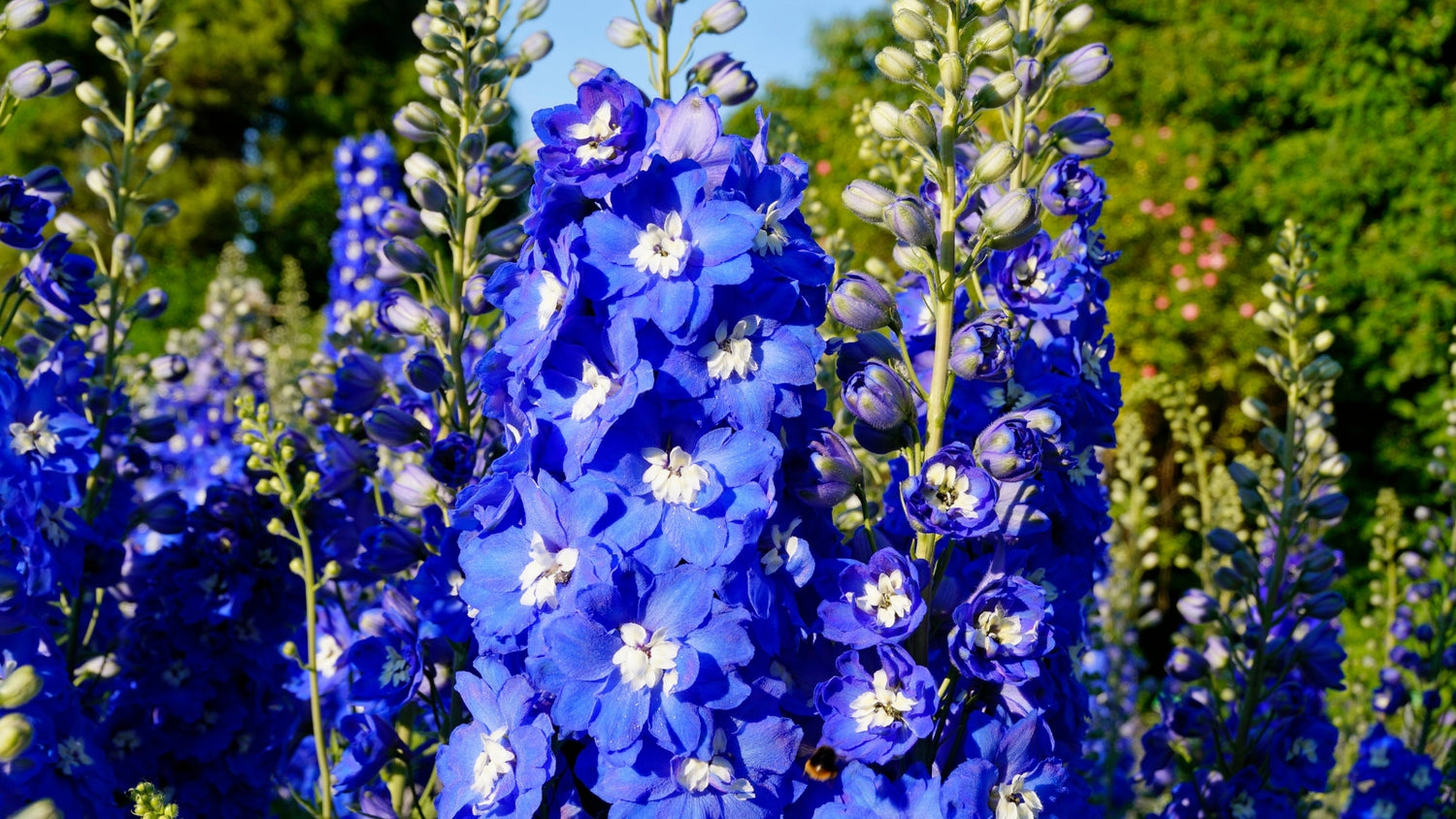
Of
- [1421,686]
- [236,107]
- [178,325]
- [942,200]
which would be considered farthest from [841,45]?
[236,107]

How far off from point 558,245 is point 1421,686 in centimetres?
298

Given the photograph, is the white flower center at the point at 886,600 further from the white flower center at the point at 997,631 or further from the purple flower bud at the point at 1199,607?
the purple flower bud at the point at 1199,607

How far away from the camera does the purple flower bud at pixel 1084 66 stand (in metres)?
2.24

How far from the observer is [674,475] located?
139cm

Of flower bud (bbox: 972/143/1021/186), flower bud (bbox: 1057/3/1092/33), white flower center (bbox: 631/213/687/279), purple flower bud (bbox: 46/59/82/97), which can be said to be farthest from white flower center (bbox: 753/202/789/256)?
purple flower bud (bbox: 46/59/82/97)

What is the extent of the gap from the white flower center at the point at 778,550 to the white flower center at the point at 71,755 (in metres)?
1.26

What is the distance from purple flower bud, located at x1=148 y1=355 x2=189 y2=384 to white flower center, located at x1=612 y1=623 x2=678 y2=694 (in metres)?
1.91

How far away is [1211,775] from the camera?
2418 mm

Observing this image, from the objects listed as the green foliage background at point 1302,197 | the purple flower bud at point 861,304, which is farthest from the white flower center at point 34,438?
the green foliage background at point 1302,197

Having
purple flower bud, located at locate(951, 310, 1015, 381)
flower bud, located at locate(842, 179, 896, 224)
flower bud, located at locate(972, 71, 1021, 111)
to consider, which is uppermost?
flower bud, located at locate(972, 71, 1021, 111)

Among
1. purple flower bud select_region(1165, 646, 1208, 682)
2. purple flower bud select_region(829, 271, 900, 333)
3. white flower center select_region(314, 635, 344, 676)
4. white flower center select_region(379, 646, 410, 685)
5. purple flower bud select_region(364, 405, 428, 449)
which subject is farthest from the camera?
purple flower bud select_region(1165, 646, 1208, 682)

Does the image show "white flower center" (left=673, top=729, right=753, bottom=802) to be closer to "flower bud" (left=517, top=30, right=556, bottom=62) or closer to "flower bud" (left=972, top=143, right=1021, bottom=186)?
"flower bud" (left=972, top=143, right=1021, bottom=186)

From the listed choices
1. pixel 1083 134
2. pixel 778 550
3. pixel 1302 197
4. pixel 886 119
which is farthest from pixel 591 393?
pixel 1302 197

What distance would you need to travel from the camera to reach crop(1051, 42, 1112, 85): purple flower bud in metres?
2.24
